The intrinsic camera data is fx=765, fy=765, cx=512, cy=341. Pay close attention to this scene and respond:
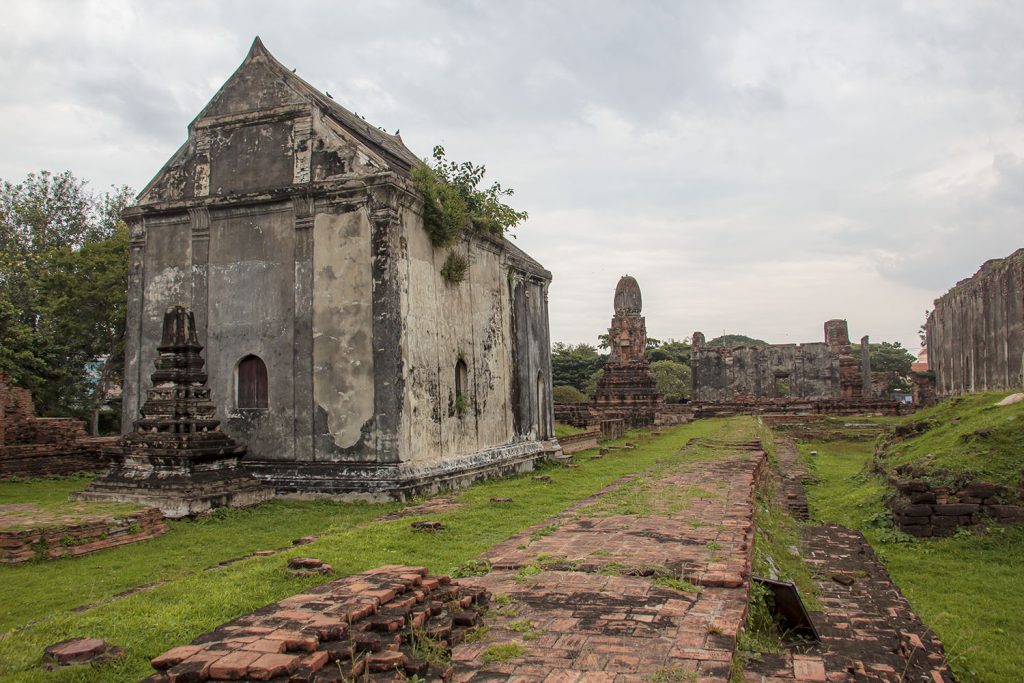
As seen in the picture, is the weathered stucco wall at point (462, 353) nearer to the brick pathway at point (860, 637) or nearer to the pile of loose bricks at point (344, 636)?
the brick pathway at point (860, 637)

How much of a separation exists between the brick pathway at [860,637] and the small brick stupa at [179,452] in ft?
23.9

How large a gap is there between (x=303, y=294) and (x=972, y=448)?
9.50m

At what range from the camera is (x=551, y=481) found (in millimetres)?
13578

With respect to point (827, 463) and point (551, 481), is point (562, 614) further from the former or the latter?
point (827, 463)

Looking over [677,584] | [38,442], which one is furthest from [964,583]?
[38,442]

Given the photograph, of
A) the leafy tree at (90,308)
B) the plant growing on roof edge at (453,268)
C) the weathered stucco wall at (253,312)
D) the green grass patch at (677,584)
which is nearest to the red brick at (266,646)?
the green grass patch at (677,584)

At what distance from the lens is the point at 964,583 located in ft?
Answer: 23.4

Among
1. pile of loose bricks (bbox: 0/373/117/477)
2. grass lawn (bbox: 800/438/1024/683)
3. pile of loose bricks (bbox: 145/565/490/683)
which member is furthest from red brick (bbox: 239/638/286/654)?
pile of loose bricks (bbox: 0/373/117/477)

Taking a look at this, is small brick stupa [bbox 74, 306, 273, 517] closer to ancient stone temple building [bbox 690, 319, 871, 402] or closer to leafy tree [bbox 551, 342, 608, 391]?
ancient stone temple building [bbox 690, 319, 871, 402]

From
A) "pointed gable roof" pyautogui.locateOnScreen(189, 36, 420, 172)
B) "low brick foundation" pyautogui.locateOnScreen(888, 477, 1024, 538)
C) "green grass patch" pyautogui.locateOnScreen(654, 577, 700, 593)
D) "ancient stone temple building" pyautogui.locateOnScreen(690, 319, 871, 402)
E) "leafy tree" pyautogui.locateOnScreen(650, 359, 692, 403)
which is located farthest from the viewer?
"leafy tree" pyautogui.locateOnScreen(650, 359, 692, 403)

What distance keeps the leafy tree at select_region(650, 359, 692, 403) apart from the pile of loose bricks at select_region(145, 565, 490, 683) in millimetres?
49964

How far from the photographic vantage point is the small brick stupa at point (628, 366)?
35.9 m

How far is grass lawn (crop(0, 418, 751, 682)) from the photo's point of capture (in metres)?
4.71

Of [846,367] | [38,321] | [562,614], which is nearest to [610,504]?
[562,614]
